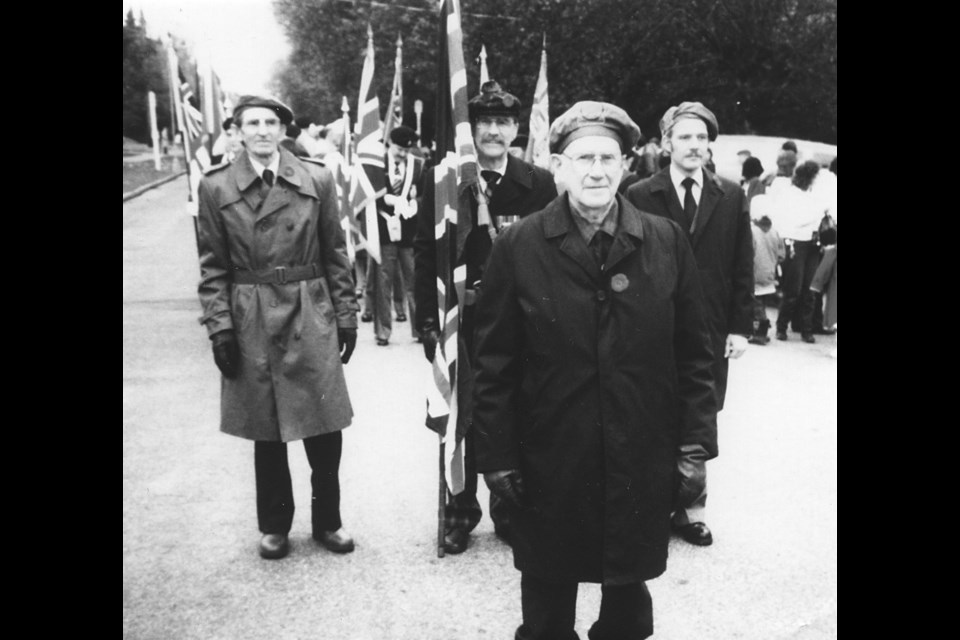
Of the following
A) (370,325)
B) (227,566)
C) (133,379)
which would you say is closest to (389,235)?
(370,325)

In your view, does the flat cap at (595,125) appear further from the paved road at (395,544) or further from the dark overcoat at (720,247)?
the paved road at (395,544)

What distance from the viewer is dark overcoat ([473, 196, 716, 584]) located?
2.94 meters

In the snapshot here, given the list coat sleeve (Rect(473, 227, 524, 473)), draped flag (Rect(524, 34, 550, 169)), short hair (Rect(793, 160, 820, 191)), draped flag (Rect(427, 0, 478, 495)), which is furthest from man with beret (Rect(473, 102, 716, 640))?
short hair (Rect(793, 160, 820, 191))

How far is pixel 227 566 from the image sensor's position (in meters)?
4.52

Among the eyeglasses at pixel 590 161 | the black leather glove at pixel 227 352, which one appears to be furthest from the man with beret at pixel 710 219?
the black leather glove at pixel 227 352

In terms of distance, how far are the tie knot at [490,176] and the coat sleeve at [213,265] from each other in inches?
49.7

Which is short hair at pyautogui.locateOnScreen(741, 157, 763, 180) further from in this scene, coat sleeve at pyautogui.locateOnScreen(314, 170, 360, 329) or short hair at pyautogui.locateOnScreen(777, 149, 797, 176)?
coat sleeve at pyautogui.locateOnScreen(314, 170, 360, 329)

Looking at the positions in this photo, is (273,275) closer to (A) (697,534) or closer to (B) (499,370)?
(B) (499,370)

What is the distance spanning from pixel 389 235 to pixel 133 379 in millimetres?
3257

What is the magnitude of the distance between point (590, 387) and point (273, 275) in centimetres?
202

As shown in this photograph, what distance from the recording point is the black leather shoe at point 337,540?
4.64 metres

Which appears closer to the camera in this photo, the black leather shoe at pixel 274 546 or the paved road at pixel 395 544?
the paved road at pixel 395 544

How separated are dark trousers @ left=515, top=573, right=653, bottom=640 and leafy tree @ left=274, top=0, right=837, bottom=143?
1880 cm

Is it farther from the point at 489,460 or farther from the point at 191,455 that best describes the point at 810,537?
the point at 191,455
